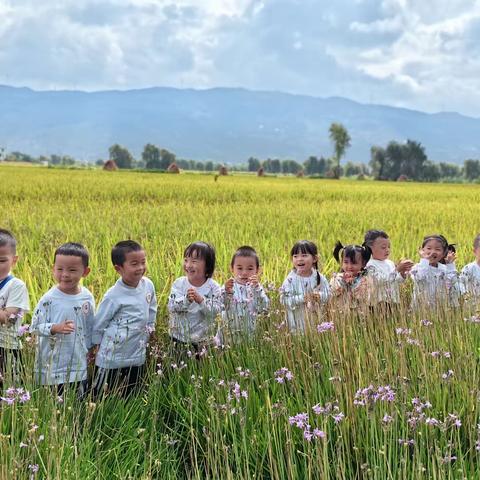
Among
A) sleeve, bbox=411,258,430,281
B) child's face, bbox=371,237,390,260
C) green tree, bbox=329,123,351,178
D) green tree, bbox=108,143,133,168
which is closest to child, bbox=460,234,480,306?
sleeve, bbox=411,258,430,281

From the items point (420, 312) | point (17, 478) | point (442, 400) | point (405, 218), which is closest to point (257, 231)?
point (405, 218)

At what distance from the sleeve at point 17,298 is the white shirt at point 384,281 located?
2.45m

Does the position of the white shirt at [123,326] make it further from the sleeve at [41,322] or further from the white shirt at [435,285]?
the white shirt at [435,285]

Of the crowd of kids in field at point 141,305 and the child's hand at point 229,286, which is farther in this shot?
the child's hand at point 229,286

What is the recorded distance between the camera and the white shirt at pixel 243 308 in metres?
4.31

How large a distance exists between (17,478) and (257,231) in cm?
656

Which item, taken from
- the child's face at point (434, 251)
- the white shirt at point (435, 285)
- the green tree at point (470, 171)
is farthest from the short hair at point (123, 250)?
the green tree at point (470, 171)

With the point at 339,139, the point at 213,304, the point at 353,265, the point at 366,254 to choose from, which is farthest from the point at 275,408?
the point at 339,139

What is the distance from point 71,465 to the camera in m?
2.93

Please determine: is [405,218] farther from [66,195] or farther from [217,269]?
[66,195]

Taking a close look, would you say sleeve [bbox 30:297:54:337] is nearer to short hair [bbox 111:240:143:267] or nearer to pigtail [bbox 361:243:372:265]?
short hair [bbox 111:240:143:267]

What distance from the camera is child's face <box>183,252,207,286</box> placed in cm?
452

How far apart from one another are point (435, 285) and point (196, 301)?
2031 millimetres

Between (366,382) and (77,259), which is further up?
(77,259)
